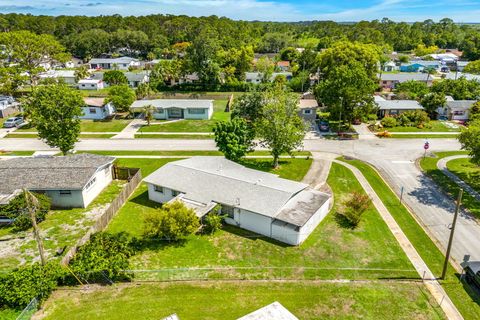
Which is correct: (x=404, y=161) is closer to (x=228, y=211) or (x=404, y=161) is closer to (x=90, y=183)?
(x=228, y=211)

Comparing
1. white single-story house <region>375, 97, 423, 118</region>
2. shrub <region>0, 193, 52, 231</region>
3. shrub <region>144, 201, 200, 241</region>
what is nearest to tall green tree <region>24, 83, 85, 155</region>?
shrub <region>0, 193, 52, 231</region>

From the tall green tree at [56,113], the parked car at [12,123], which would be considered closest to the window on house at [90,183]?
the tall green tree at [56,113]

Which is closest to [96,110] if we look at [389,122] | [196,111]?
[196,111]

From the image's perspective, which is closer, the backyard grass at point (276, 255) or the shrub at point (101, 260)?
the shrub at point (101, 260)

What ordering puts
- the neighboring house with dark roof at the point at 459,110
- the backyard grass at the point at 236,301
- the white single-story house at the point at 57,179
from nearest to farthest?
the backyard grass at the point at 236,301 → the white single-story house at the point at 57,179 → the neighboring house with dark roof at the point at 459,110

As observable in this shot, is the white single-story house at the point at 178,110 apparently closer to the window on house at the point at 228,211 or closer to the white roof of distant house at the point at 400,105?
the white roof of distant house at the point at 400,105

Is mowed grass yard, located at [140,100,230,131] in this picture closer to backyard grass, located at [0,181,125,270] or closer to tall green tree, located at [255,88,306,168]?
tall green tree, located at [255,88,306,168]

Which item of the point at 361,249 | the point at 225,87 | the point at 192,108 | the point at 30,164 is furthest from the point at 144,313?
→ the point at 225,87
